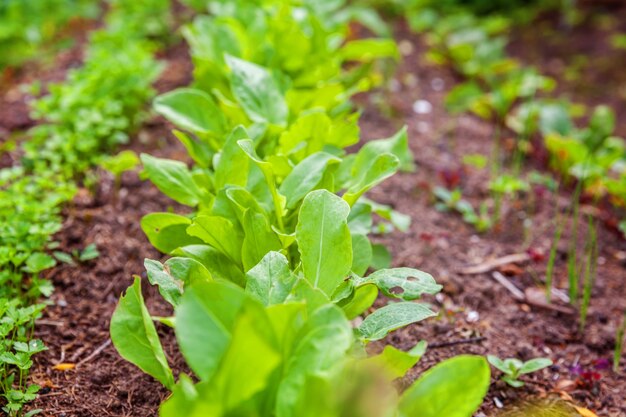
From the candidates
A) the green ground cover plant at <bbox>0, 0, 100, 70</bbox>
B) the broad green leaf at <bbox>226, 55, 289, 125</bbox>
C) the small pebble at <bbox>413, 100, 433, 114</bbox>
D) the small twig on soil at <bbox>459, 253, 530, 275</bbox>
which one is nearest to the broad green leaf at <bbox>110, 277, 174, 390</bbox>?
the broad green leaf at <bbox>226, 55, 289, 125</bbox>

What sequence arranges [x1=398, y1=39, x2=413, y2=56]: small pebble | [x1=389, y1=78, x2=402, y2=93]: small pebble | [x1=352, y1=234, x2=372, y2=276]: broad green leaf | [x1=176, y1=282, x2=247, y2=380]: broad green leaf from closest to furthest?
[x1=176, y1=282, x2=247, y2=380]: broad green leaf → [x1=352, y1=234, x2=372, y2=276]: broad green leaf → [x1=389, y1=78, x2=402, y2=93]: small pebble → [x1=398, y1=39, x2=413, y2=56]: small pebble

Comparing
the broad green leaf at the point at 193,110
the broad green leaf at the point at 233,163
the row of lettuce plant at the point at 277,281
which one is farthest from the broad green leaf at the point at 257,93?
the broad green leaf at the point at 233,163

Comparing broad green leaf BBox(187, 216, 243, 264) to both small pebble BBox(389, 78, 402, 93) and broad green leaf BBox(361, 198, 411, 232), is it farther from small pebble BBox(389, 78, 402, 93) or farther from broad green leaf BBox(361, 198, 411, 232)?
small pebble BBox(389, 78, 402, 93)

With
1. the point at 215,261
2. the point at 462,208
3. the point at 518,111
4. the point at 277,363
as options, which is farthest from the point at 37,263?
the point at 518,111

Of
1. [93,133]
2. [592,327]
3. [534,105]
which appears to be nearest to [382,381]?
[592,327]

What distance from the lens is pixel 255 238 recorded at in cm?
165

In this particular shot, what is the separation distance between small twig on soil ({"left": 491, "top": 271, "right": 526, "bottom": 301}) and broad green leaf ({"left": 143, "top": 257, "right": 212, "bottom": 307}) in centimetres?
127

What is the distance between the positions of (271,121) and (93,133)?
948mm

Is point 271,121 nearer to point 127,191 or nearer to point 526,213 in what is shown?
point 127,191

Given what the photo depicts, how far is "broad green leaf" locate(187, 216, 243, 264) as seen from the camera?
1.62 metres

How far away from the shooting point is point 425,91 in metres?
4.04

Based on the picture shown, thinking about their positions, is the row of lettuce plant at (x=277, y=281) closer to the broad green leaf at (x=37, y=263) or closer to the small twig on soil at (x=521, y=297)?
the broad green leaf at (x=37, y=263)

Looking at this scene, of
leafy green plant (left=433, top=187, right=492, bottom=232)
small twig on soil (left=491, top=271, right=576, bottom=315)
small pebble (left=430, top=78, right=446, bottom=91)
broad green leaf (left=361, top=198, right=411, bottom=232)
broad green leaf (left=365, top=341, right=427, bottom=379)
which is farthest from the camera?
small pebble (left=430, top=78, right=446, bottom=91)

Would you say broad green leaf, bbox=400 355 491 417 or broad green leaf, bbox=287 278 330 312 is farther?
broad green leaf, bbox=287 278 330 312
